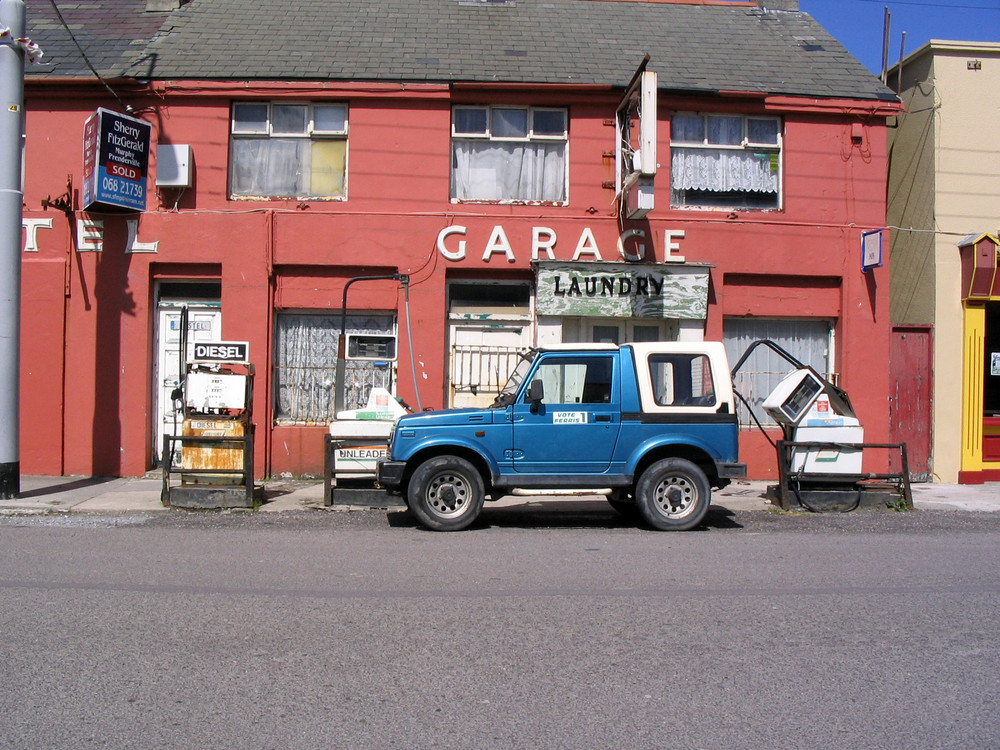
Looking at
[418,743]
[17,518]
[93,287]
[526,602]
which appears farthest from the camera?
[93,287]

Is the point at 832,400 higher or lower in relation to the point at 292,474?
higher

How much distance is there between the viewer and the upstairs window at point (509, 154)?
13336 mm

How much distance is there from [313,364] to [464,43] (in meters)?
5.76

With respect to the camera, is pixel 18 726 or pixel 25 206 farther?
pixel 25 206

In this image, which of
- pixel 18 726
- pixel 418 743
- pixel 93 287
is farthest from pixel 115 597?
pixel 93 287

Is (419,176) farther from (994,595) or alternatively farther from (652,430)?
(994,595)

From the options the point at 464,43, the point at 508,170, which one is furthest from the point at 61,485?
the point at 464,43

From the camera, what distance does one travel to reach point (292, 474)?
42.6 ft

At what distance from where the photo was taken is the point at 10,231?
10.7 meters

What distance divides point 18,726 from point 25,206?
36.5 ft

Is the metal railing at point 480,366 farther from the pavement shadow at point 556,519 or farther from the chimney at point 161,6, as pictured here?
the chimney at point 161,6

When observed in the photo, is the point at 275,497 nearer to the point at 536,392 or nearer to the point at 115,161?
the point at 536,392

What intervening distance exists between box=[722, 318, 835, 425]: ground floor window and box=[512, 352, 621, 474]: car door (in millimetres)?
5021

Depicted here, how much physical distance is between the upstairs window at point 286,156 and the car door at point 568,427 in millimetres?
5951
